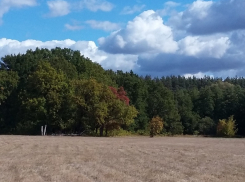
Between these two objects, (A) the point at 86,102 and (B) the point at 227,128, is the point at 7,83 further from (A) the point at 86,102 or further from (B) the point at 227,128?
(B) the point at 227,128

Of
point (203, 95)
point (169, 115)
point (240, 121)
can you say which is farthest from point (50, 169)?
point (203, 95)

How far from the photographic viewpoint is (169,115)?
10731cm

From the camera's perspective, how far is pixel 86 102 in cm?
7681

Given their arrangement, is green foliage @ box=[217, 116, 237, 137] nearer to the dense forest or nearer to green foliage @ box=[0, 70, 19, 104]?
the dense forest

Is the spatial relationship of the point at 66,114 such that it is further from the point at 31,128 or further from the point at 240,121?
the point at 240,121

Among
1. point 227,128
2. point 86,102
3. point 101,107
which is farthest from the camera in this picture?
point 227,128

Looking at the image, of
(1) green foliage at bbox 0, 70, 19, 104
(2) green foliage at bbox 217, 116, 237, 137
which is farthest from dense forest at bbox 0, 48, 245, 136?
(2) green foliage at bbox 217, 116, 237, 137

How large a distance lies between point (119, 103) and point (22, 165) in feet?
170

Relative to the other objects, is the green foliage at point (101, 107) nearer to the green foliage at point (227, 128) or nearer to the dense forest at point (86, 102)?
the dense forest at point (86, 102)

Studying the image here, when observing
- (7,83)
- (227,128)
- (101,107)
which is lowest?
(227,128)

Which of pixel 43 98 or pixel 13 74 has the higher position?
pixel 13 74

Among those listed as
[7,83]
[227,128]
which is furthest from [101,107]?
[227,128]

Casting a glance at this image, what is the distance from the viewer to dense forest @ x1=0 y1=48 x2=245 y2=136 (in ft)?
251

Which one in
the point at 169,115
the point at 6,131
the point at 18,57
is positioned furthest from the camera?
the point at 169,115
